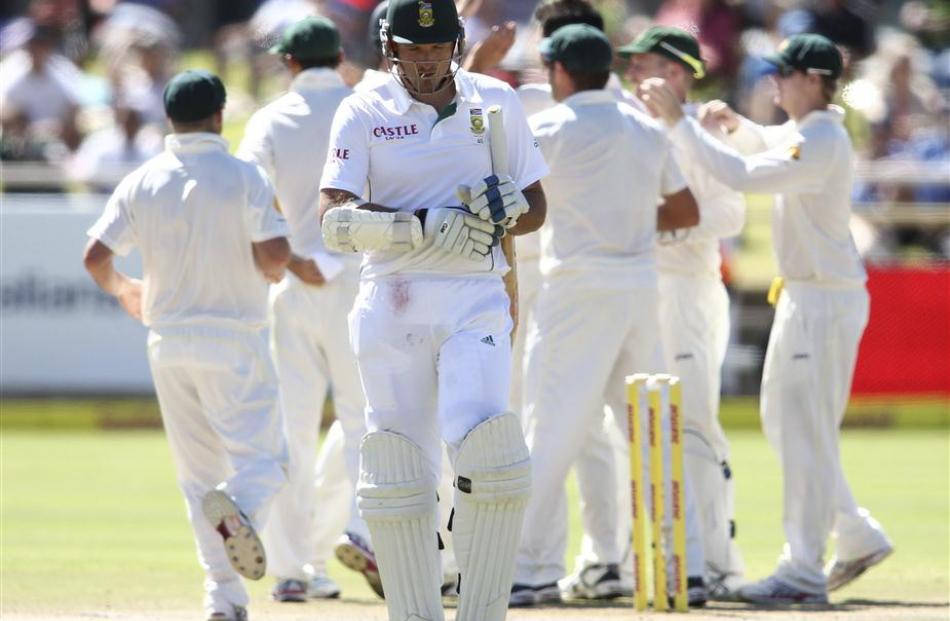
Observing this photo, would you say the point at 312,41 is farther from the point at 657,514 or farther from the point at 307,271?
the point at 657,514

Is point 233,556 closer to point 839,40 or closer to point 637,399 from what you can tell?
point 637,399

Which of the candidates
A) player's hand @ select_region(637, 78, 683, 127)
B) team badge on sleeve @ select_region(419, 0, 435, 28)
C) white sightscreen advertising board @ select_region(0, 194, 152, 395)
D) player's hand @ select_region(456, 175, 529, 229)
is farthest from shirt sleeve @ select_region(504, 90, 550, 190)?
white sightscreen advertising board @ select_region(0, 194, 152, 395)

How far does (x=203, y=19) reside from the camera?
75.9ft

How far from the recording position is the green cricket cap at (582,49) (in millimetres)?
7977

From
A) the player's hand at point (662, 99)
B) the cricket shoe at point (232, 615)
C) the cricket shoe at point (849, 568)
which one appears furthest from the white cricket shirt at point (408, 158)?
the cricket shoe at point (849, 568)

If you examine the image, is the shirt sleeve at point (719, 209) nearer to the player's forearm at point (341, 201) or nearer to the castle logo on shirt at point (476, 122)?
the castle logo on shirt at point (476, 122)

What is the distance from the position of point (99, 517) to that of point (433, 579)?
17.5 feet

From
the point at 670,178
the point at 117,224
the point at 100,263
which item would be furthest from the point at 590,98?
the point at 100,263

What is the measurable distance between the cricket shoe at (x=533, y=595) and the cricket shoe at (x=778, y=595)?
81 cm

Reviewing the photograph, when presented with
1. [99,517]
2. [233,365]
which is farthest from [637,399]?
[99,517]

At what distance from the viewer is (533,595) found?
8156mm

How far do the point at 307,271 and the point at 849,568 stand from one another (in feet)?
8.96

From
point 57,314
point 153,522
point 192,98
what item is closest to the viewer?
point 192,98

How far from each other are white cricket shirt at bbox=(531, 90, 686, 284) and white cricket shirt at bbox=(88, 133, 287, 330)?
4.02 feet
